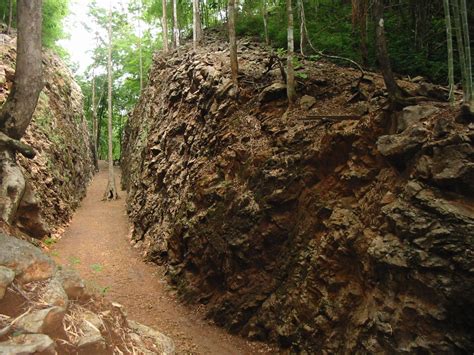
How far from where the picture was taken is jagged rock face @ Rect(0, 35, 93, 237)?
10.6 m

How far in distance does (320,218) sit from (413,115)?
2552 millimetres

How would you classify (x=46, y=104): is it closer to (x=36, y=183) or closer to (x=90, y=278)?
(x=36, y=183)

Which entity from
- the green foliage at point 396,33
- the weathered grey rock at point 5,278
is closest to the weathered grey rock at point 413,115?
the green foliage at point 396,33

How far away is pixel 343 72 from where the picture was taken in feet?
31.0

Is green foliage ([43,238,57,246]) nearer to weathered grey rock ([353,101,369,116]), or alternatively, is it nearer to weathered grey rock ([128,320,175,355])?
weathered grey rock ([128,320,175,355])

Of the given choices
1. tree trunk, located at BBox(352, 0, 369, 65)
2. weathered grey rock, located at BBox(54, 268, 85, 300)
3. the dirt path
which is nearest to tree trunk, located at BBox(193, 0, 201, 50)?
tree trunk, located at BBox(352, 0, 369, 65)

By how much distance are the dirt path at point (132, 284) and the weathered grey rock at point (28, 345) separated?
231 centimetres

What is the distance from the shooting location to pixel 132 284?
32.2 ft

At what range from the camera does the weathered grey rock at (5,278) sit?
3089mm

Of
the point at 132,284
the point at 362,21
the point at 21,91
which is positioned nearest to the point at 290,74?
the point at 362,21

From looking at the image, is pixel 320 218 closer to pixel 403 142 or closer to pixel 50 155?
pixel 403 142

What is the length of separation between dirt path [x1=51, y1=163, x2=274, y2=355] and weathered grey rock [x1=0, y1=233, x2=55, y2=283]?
1.54 m

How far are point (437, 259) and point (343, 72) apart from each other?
6.30 metres

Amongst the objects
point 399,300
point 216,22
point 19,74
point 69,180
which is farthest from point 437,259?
point 216,22
